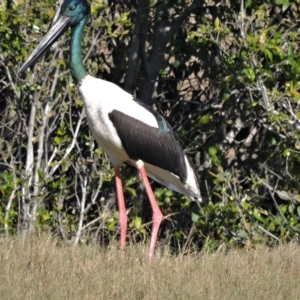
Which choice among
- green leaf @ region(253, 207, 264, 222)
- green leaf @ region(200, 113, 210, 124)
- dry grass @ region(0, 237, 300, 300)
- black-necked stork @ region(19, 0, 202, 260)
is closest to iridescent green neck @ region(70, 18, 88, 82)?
black-necked stork @ region(19, 0, 202, 260)

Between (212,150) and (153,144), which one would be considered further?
(212,150)

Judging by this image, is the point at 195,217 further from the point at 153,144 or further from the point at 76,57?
the point at 76,57

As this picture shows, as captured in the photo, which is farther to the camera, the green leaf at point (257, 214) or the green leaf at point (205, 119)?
the green leaf at point (205, 119)

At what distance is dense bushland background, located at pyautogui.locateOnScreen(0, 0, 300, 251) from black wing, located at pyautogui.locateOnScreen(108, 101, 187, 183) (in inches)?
26.0

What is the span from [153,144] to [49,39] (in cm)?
108

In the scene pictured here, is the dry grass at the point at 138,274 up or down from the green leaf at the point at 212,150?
down

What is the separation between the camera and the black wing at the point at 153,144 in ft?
24.9

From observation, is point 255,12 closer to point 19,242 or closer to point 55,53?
point 55,53

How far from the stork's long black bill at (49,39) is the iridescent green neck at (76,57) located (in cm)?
8

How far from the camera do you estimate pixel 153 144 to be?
25.4 feet

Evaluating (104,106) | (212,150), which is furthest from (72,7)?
(212,150)

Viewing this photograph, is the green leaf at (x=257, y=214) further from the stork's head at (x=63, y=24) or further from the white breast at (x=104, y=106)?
the stork's head at (x=63, y=24)

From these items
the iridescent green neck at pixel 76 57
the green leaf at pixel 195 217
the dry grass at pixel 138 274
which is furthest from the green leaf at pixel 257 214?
the iridescent green neck at pixel 76 57

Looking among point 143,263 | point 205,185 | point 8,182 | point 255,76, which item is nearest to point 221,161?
point 205,185
